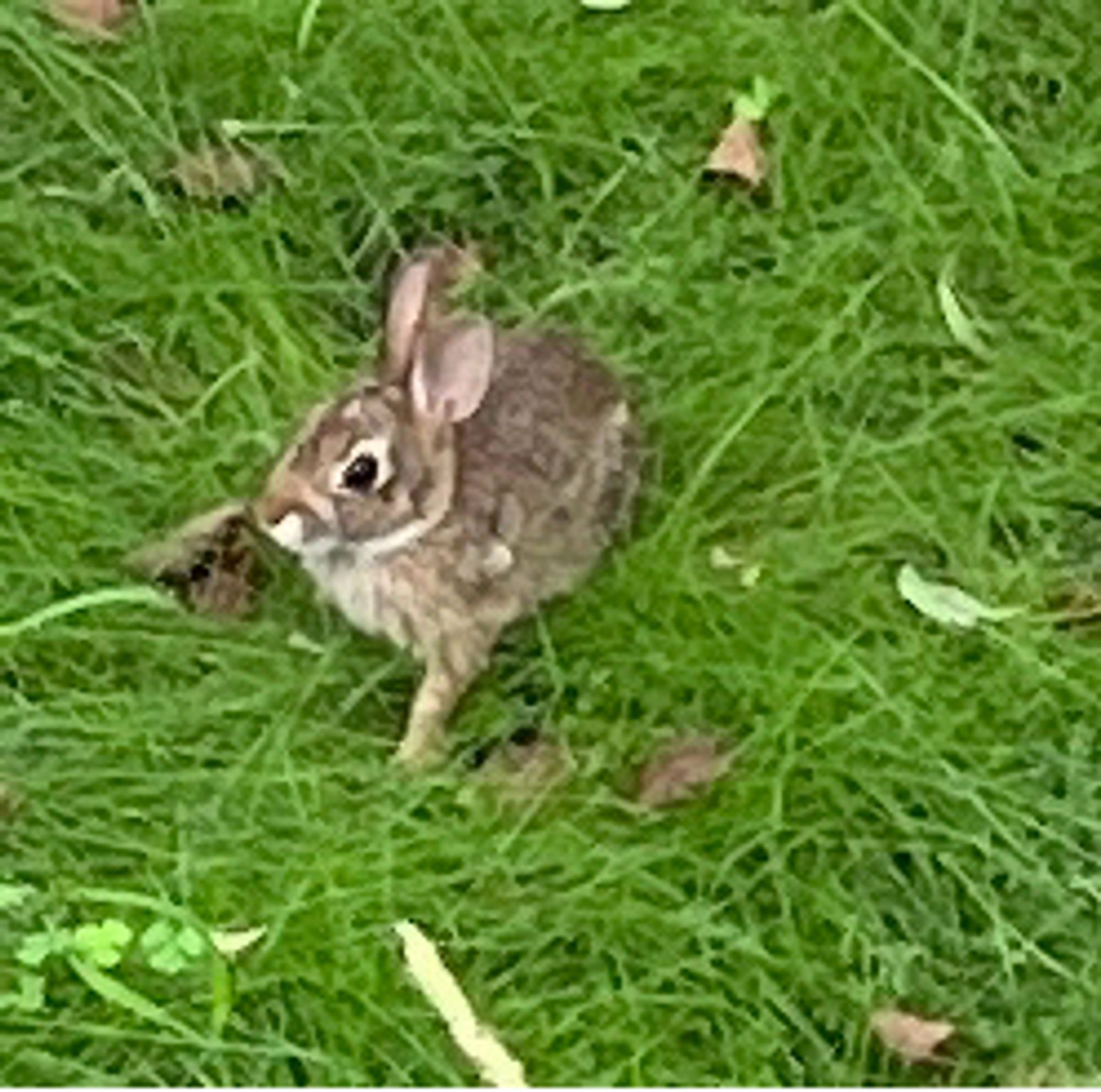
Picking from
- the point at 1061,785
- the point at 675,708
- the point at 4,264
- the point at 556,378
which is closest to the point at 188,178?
the point at 4,264

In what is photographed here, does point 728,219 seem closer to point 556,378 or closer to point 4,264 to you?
point 556,378

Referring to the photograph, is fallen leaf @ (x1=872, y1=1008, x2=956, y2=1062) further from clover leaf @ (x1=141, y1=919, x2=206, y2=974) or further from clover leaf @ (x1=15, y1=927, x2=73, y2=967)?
clover leaf @ (x1=15, y1=927, x2=73, y2=967)

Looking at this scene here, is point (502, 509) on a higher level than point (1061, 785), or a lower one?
higher

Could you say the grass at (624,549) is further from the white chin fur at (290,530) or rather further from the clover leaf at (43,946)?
the white chin fur at (290,530)

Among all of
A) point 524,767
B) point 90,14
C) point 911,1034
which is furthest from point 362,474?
point 90,14

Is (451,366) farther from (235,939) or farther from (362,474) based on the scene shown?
(235,939)

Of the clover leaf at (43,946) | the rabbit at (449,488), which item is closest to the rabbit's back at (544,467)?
the rabbit at (449,488)
